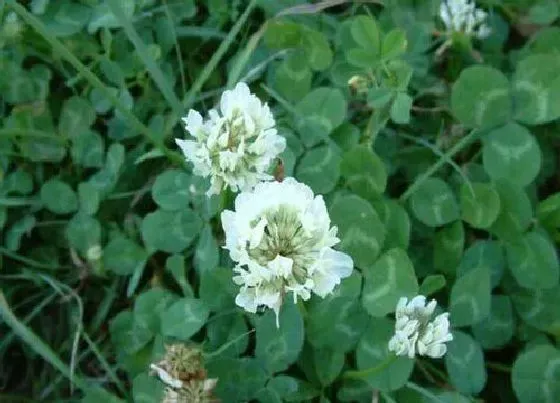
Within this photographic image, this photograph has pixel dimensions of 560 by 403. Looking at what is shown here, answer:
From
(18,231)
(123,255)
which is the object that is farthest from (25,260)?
(123,255)

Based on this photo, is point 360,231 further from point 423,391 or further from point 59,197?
point 59,197

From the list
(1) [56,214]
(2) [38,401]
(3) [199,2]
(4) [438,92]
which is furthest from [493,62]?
(2) [38,401]

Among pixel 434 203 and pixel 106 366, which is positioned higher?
pixel 434 203

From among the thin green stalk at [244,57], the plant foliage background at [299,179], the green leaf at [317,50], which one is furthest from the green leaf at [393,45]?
the thin green stalk at [244,57]

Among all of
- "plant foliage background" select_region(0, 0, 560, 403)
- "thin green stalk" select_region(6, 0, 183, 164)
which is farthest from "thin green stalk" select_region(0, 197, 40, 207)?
"thin green stalk" select_region(6, 0, 183, 164)

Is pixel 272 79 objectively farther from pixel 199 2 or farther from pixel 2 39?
pixel 2 39

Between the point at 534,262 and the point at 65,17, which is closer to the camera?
the point at 534,262
